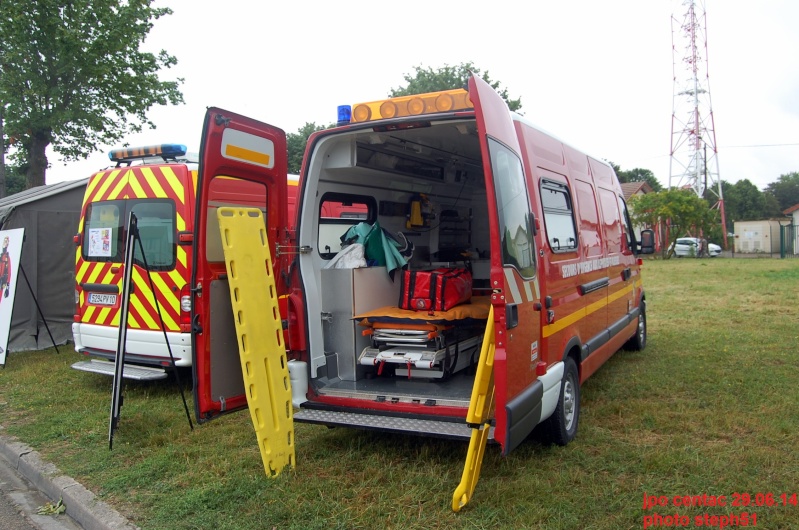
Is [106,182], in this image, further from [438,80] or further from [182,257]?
[438,80]

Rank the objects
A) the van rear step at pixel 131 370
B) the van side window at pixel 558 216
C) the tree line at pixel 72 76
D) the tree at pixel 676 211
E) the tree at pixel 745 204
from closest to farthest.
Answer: the van side window at pixel 558 216 → the van rear step at pixel 131 370 → the tree line at pixel 72 76 → the tree at pixel 676 211 → the tree at pixel 745 204

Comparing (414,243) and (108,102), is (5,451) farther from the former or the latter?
(108,102)

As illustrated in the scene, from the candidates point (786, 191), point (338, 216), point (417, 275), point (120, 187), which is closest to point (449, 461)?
point (417, 275)

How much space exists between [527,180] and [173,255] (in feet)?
12.6

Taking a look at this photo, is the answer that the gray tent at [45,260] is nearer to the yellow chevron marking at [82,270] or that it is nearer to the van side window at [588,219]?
the yellow chevron marking at [82,270]

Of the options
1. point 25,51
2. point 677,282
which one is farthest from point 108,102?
point 677,282

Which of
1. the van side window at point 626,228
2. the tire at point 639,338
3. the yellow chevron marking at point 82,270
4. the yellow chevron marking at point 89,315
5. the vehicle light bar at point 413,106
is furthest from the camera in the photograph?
the tire at point 639,338

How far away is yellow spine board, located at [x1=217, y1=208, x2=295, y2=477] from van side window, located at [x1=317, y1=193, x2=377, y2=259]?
0.89 meters

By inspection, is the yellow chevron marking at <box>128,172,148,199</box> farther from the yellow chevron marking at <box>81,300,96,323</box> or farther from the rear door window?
the yellow chevron marking at <box>81,300,96,323</box>

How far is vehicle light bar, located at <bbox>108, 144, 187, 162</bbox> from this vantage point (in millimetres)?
6480

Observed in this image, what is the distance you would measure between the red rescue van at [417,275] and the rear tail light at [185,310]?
159 centimetres

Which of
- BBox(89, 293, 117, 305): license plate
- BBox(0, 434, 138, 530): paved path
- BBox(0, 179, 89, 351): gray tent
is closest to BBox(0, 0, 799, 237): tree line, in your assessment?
BBox(0, 179, 89, 351): gray tent

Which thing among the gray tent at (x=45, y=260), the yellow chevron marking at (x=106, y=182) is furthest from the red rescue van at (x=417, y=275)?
the gray tent at (x=45, y=260)

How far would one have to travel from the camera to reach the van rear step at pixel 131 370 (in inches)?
228
